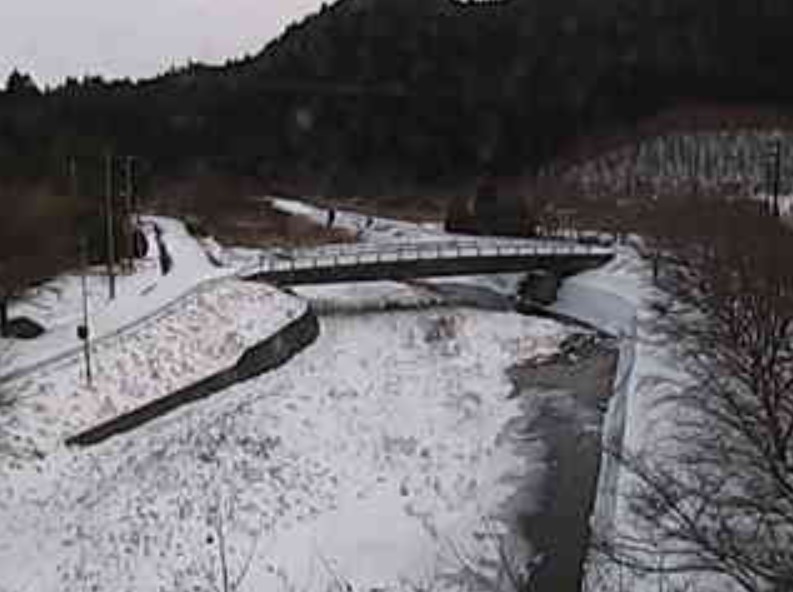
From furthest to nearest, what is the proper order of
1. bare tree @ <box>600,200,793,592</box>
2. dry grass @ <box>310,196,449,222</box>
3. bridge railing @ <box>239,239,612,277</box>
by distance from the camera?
dry grass @ <box>310,196,449,222</box> < bridge railing @ <box>239,239,612,277</box> < bare tree @ <box>600,200,793,592</box>

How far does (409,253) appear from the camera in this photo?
49656 millimetres

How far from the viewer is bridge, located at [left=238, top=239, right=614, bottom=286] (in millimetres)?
46500

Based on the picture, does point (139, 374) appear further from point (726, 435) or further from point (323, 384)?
point (726, 435)

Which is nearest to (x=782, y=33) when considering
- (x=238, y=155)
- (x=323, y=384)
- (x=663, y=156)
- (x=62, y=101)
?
(x=663, y=156)

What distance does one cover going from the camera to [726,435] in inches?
773

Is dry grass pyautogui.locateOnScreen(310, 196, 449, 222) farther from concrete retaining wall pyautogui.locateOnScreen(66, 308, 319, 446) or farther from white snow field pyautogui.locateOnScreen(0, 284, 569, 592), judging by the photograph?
white snow field pyautogui.locateOnScreen(0, 284, 569, 592)

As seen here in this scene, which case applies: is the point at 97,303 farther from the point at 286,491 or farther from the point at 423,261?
the point at 286,491

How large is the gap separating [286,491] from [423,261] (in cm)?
2838

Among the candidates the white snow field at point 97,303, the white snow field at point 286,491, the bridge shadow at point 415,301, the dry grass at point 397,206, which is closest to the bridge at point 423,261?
the bridge shadow at point 415,301

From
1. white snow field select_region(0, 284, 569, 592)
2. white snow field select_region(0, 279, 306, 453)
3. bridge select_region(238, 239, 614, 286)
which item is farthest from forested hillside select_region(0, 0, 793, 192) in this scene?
white snow field select_region(0, 284, 569, 592)

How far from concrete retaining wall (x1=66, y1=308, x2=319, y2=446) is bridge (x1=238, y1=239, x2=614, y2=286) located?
4.42 m

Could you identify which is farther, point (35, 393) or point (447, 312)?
point (447, 312)

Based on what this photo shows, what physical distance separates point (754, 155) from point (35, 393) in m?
76.0

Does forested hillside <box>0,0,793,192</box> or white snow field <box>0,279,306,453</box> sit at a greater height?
forested hillside <box>0,0,793,192</box>
